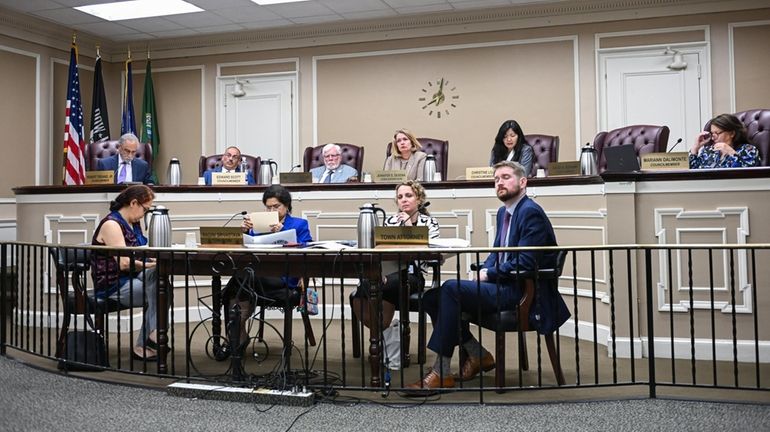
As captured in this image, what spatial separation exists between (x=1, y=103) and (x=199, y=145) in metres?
2.02

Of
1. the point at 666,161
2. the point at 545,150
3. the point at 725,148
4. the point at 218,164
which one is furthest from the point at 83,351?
the point at 545,150

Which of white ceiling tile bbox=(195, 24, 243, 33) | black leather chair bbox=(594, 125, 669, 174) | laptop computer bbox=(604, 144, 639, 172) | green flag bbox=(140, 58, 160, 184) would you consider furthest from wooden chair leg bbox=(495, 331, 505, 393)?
green flag bbox=(140, 58, 160, 184)

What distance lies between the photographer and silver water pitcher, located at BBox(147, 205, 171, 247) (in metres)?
3.28

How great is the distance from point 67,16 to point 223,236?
4.90 metres

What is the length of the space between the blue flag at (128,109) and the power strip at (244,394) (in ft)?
18.1

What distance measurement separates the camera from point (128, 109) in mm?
7727

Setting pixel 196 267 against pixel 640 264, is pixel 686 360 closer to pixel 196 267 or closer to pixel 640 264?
pixel 640 264

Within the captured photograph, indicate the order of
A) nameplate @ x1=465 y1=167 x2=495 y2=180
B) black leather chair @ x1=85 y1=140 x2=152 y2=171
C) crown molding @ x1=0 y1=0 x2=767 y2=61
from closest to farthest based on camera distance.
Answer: nameplate @ x1=465 y1=167 x2=495 y2=180 → black leather chair @ x1=85 y1=140 x2=152 y2=171 → crown molding @ x1=0 y1=0 x2=767 y2=61

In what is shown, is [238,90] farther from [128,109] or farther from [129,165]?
[129,165]

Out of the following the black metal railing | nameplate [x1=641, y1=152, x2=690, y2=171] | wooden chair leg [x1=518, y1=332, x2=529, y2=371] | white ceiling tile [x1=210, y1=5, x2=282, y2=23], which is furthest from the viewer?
white ceiling tile [x1=210, y1=5, x2=282, y2=23]

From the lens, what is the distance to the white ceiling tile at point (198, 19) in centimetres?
690

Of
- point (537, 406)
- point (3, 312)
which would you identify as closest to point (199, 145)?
point (3, 312)

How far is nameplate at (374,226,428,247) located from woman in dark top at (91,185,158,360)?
1.21 meters

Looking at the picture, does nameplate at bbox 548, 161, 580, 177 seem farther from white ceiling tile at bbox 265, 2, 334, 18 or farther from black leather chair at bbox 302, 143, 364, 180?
white ceiling tile at bbox 265, 2, 334, 18
